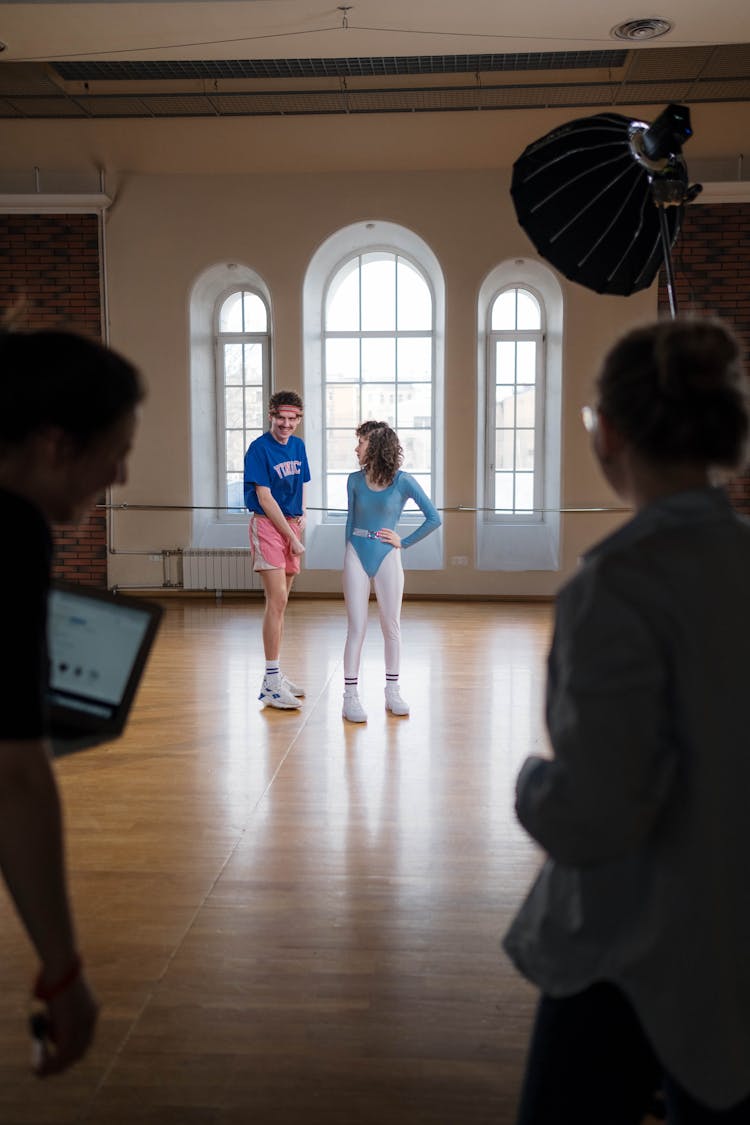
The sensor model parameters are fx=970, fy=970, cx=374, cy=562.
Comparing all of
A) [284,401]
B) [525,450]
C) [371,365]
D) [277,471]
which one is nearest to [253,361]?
[371,365]

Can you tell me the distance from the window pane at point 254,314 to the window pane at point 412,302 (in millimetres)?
1373

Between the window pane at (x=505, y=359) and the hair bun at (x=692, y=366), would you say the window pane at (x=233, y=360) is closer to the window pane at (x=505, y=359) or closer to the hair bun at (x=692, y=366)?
the window pane at (x=505, y=359)

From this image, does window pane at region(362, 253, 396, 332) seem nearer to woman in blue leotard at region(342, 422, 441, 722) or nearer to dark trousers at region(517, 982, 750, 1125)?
woman in blue leotard at region(342, 422, 441, 722)

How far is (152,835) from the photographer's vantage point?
3.47 m

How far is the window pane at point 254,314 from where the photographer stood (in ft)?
32.2

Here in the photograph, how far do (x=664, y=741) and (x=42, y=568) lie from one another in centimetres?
65

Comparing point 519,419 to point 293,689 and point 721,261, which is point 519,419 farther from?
point 293,689

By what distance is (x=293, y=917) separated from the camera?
9.21ft

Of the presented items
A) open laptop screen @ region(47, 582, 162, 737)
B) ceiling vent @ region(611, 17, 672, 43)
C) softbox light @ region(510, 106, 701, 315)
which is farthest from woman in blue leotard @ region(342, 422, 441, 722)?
open laptop screen @ region(47, 582, 162, 737)

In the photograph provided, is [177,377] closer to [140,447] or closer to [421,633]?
[140,447]

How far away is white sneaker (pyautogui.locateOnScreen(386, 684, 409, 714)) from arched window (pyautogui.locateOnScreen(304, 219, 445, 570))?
4432 mm

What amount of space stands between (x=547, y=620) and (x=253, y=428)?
12.2ft

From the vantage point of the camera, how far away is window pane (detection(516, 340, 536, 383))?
9.63 metres

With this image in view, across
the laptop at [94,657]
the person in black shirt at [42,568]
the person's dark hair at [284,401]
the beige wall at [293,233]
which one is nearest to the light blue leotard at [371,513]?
the person's dark hair at [284,401]
